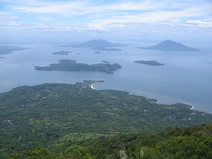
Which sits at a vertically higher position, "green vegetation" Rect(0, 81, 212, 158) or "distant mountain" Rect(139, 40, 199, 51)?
"distant mountain" Rect(139, 40, 199, 51)

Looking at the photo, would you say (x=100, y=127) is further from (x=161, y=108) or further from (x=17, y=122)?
(x=161, y=108)

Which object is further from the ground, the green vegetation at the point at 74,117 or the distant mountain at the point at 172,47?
the distant mountain at the point at 172,47

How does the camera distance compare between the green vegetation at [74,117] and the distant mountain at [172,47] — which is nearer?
the green vegetation at [74,117]

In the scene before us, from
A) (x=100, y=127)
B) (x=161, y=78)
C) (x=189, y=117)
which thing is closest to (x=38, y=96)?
(x=100, y=127)

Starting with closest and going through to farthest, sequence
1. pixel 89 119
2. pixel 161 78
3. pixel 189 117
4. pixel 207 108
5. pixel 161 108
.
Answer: pixel 89 119 → pixel 189 117 → pixel 161 108 → pixel 207 108 → pixel 161 78

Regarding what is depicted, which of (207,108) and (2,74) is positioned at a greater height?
(2,74)

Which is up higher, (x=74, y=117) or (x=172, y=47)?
(x=172, y=47)

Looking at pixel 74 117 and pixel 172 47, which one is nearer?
pixel 74 117

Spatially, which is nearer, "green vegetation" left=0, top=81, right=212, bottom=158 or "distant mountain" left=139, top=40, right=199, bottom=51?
"green vegetation" left=0, top=81, right=212, bottom=158
